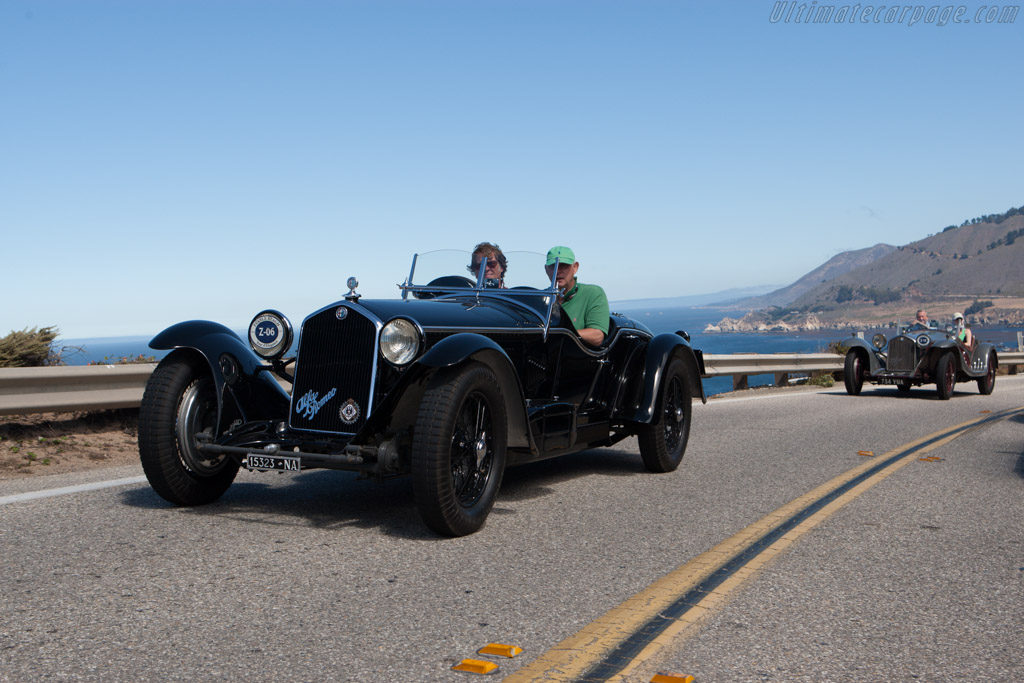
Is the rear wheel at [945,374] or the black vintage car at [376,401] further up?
the black vintage car at [376,401]

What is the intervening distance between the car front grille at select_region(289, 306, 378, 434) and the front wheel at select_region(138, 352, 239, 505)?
23.8 inches

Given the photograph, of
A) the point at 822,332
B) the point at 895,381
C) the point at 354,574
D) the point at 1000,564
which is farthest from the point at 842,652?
the point at 822,332

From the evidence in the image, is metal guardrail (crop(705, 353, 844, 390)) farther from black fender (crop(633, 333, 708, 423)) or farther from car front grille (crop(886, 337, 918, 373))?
black fender (crop(633, 333, 708, 423))

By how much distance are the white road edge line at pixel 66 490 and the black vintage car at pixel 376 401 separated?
1.00 meters

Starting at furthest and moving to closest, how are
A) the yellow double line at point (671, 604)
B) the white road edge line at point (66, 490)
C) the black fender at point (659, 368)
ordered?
the black fender at point (659, 368) < the white road edge line at point (66, 490) < the yellow double line at point (671, 604)

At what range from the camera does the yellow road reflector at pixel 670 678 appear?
109 inches

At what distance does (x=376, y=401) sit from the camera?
4.87m

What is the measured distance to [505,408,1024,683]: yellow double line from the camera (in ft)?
9.52

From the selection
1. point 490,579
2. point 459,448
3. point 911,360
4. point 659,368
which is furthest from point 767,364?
point 490,579

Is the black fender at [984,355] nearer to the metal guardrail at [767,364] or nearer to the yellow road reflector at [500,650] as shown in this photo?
the metal guardrail at [767,364]

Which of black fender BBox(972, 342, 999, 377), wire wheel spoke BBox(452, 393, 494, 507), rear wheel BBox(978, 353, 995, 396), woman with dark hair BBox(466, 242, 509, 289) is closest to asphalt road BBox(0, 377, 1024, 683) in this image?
wire wheel spoke BBox(452, 393, 494, 507)

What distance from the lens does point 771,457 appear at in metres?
7.65

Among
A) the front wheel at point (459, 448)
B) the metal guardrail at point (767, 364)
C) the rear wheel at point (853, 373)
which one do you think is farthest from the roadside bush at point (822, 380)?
the front wheel at point (459, 448)

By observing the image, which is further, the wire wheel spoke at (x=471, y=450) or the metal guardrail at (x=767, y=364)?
the metal guardrail at (x=767, y=364)
